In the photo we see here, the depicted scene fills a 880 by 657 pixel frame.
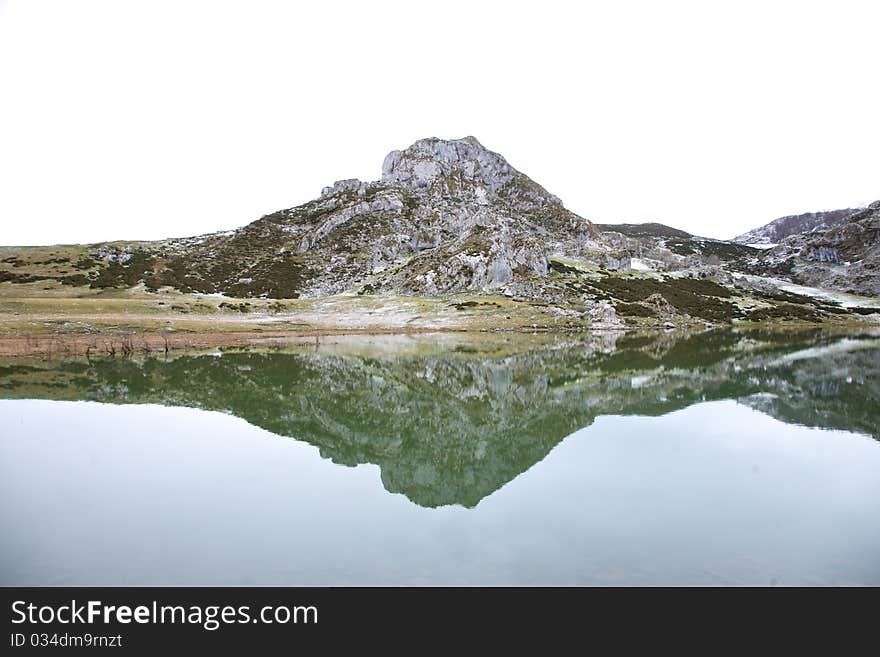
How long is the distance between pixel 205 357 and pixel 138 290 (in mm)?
97069

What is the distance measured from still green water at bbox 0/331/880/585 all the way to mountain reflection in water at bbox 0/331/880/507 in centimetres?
25

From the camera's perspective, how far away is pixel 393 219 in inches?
7751

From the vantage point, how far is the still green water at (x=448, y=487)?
1167cm

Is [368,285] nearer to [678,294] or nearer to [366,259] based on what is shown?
[366,259]

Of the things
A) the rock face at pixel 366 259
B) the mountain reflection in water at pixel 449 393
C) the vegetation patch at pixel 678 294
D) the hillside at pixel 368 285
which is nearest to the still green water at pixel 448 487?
the mountain reflection in water at pixel 449 393

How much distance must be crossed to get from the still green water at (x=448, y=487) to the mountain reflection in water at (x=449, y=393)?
0.83 feet

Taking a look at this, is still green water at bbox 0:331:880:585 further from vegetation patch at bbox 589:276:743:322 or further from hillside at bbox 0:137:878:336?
vegetation patch at bbox 589:276:743:322

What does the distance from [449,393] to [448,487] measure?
20813mm

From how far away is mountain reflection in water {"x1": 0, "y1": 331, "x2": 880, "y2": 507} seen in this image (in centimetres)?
2258

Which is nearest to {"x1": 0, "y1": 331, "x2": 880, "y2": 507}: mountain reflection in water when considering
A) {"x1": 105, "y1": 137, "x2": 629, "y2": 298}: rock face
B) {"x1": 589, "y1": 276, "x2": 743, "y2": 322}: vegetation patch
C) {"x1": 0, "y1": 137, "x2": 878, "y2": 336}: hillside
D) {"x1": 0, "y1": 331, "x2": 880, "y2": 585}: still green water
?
{"x1": 0, "y1": 331, "x2": 880, "y2": 585}: still green water

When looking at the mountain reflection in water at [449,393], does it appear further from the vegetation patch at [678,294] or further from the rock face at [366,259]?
the vegetation patch at [678,294]

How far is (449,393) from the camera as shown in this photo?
38844mm
